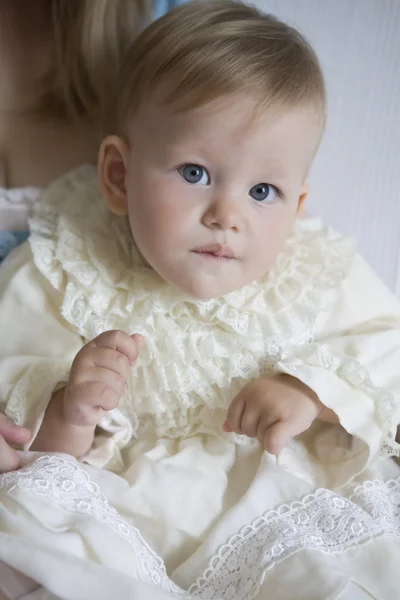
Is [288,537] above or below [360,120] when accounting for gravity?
below

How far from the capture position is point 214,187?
87cm

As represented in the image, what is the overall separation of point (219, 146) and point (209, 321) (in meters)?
0.24

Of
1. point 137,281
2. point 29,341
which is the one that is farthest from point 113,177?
point 29,341

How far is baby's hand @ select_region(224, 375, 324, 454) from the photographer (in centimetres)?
89

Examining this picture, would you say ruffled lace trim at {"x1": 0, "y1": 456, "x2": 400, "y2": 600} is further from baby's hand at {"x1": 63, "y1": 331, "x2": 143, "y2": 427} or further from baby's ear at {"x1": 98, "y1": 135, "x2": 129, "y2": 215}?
baby's ear at {"x1": 98, "y1": 135, "x2": 129, "y2": 215}

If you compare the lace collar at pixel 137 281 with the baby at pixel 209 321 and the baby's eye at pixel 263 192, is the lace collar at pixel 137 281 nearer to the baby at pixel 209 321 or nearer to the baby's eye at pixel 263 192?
the baby at pixel 209 321

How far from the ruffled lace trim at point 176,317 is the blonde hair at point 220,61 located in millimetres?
213

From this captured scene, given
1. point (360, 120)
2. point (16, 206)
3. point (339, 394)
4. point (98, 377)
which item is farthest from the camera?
point (360, 120)

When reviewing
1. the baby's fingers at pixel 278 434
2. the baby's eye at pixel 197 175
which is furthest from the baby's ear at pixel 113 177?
the baby's fingers at pixel 278 434

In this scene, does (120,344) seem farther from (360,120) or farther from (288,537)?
(360,120)

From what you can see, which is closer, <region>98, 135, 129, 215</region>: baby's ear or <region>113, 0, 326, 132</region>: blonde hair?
<region>113, 0, 326, 132</region>: blonde hair

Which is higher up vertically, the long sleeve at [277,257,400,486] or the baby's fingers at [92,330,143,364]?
the baby's fingers at [92,330,143,364]

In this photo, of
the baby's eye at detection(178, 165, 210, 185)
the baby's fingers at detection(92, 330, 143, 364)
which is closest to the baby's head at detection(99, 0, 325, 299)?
the baby's eye at detection(178, 165, 210, 185)

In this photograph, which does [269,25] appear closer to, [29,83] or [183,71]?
[183,71]
